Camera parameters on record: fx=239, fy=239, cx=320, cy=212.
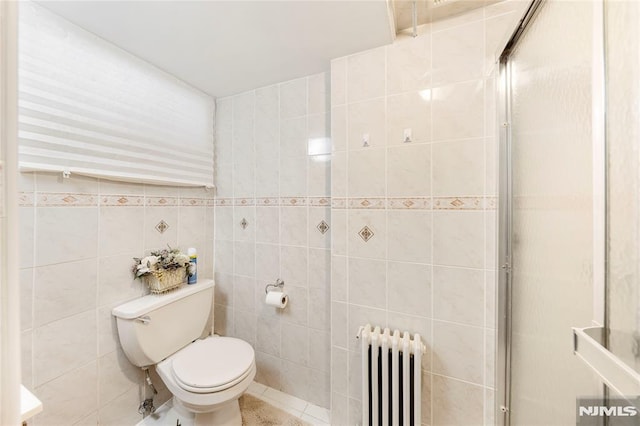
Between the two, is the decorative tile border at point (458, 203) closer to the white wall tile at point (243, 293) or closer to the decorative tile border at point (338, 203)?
the decorative tile border at point (338, 203)

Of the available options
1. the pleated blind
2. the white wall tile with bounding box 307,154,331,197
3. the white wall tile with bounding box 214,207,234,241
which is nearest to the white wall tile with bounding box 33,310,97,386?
the pleated blind

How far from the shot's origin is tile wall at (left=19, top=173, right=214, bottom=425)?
98 cm

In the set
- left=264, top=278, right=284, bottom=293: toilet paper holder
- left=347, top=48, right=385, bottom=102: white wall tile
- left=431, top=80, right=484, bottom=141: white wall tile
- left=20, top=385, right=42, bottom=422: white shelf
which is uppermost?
left=347, top=48, right=385, bottom=102: white wall tile

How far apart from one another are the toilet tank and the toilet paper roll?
1.37ft

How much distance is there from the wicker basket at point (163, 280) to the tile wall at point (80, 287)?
6cm

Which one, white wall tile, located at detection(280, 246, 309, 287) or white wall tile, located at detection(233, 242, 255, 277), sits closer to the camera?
white wall tile, located at detection(280, 246, 309, 287)

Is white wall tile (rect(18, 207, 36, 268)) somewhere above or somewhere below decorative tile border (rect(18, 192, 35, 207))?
below

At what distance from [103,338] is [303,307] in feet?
3.39

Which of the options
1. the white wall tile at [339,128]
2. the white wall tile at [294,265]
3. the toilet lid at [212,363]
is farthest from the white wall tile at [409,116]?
the toilet lid at [212,363]

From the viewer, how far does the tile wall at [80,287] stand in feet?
3.21

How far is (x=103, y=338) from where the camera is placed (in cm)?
120

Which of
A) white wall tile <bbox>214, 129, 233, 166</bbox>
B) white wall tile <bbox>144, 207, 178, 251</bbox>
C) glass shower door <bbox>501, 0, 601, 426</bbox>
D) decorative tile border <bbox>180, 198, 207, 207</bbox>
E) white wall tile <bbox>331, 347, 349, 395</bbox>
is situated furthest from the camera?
white wall tile <bbox>214, 129, 233, 166</bbox>

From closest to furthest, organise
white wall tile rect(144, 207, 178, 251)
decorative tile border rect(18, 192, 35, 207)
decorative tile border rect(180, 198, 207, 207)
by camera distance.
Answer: decorative tile border rect(18, 192, 35, 207) < white wall tile rect(144, 207, 178, 251) < decorative tile border rect(180, 198, 207, 207)

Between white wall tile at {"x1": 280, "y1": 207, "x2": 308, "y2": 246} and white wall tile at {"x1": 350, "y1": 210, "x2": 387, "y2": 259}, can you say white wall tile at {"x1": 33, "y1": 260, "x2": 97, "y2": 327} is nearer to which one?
white wall tile at {"x1": 280, "y1": 207, "x2": 308, "y2": 246}
